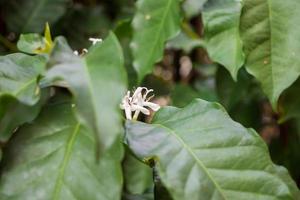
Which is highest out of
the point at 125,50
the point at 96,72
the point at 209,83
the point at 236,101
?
the point at 96,72

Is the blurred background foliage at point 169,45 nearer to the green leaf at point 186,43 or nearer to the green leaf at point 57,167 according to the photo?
the green leaf at point 186,43

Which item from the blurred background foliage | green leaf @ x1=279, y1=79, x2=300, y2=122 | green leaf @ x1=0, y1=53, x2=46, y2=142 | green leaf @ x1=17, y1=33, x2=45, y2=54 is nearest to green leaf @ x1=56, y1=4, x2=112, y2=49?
the blurred background foliage

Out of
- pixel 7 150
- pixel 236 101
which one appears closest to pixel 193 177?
pixel 7 150

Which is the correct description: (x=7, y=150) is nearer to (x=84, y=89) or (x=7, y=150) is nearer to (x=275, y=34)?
(x=84, y=89)

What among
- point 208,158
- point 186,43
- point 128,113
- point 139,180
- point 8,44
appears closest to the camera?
point 208,158

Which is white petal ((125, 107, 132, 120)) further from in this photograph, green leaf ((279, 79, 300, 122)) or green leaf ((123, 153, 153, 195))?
green leaf ((279, 79, 300, 122))

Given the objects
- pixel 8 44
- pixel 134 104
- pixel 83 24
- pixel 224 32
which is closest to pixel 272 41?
pixel 224 32

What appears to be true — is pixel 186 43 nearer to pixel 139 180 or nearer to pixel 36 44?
pixel 139 180
